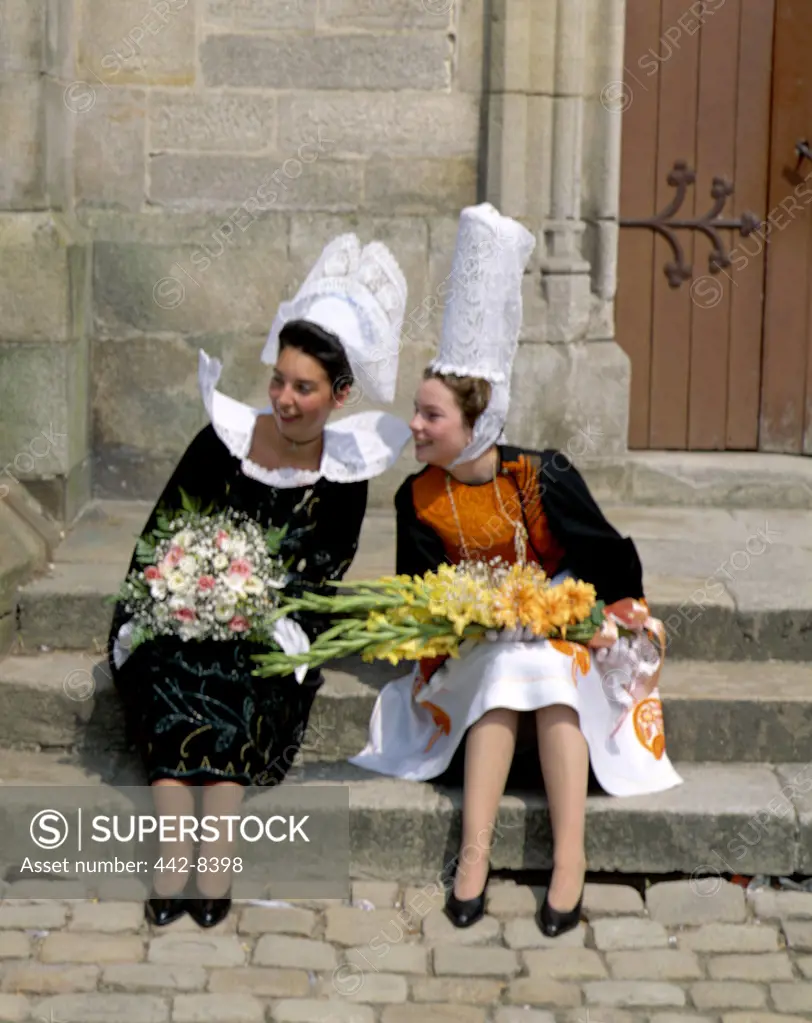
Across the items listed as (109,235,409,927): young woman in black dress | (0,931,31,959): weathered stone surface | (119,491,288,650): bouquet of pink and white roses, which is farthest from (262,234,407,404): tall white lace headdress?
(0,931,31,959): weathered stone surface

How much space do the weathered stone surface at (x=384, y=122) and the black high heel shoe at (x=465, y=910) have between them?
2844 millimetres

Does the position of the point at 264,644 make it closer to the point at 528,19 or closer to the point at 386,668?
the point at 386,668

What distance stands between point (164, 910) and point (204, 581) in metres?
0.77

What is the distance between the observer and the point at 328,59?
602 cm

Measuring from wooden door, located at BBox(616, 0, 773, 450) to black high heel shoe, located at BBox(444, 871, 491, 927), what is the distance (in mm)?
2830

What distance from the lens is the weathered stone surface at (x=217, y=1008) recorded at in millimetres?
3748

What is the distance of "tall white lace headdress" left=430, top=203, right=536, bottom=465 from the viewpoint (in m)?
4.35

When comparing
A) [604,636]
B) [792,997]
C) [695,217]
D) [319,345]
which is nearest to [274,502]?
[319,345]

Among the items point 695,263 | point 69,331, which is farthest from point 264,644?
point 695,263

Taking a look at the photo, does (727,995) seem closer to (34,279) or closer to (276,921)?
(276,921)

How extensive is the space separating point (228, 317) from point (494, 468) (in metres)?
1.93

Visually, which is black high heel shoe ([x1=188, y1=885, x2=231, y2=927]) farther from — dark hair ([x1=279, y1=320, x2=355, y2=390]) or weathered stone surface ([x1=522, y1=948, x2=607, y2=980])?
dark hair ([x1=279, y1=320, x2=355, y2=390])

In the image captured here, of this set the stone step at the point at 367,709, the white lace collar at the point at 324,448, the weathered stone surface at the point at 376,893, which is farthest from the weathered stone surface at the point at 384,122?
the weathered stone surface at the point at 376,893

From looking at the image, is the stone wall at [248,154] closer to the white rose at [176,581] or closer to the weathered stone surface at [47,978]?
the white rose at [176,581]
